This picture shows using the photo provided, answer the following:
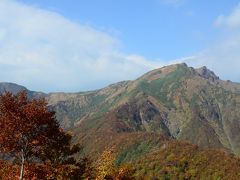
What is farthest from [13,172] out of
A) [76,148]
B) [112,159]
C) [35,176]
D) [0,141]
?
[76,148]

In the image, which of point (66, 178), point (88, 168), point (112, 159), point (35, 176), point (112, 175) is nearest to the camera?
point (35, 176)

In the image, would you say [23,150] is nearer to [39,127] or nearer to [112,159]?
[39,127]

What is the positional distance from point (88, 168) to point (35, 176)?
49.5ft

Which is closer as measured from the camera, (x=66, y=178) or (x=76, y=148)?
(x=66, y=178)

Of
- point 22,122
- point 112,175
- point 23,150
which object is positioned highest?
point 22,122

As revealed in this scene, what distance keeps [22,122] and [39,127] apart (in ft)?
5.60

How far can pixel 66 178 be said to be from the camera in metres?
46.8

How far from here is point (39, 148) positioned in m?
38.2

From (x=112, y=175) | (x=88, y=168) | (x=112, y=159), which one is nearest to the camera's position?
(x=112, y=159)

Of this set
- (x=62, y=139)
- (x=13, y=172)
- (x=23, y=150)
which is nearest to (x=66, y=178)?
(x=62, y=139)

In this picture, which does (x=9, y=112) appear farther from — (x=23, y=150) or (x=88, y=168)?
(x=88, y=168)

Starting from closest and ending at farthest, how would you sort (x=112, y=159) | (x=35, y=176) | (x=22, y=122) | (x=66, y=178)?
1. (x=22, y=122)
2. (x=35, y=176)
3. (x=112, y=159)
4. (x=66, y=178)

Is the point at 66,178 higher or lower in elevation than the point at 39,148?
lower

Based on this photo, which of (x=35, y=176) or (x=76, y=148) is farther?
(x=76, y=148)
